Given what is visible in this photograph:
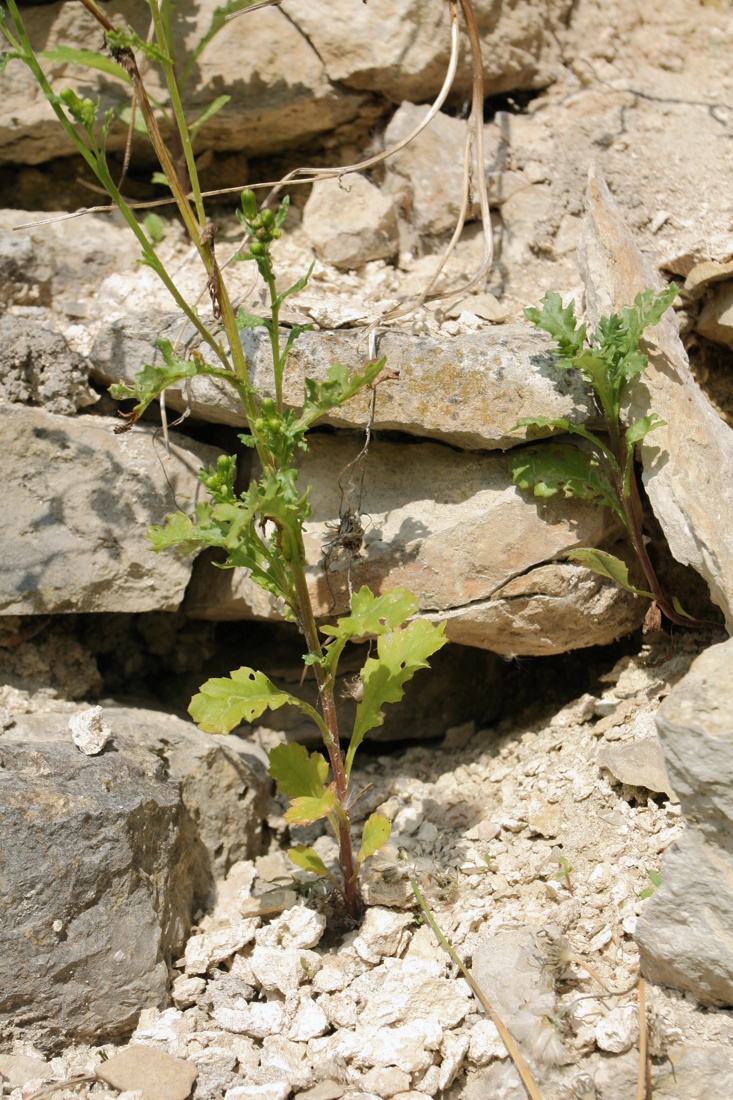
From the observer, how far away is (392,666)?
300cm

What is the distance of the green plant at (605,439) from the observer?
3.16 metres

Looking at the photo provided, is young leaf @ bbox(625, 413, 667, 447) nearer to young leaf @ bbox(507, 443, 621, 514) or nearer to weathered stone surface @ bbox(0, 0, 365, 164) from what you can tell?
young leaf @ bbox(507, 443, 621, 514)

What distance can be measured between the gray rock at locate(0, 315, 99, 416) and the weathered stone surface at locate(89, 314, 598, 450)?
0.79 m

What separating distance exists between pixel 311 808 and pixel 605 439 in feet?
5.89

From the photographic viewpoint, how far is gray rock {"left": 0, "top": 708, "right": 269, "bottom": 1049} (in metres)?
2.83

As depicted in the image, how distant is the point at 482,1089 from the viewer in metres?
2.58

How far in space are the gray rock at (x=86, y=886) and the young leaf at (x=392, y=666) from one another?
744mm

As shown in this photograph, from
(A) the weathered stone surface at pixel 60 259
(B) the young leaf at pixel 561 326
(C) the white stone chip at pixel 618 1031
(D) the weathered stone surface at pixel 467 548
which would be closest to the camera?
(C) the white stone chip at pixel 618 1031

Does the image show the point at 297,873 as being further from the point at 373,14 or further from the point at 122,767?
the point at 373,14

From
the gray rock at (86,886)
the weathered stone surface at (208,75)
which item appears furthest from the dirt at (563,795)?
the weathered stone surface at (208,75)

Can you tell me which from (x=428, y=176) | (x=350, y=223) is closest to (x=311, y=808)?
(x=350, y=223)

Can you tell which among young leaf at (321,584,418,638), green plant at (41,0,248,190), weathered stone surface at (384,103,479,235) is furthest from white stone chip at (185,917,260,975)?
weathered stone surface at (384,103,479,235)

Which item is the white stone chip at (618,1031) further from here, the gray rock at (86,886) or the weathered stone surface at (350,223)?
the weathered stone surface at (350,223)

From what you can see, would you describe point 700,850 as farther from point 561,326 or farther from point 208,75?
point 208,75
